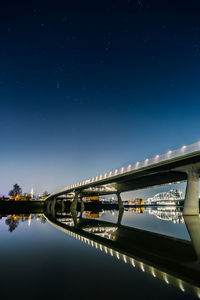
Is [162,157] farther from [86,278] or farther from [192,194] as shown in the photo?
[86,278]

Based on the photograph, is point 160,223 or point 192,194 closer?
point 160,223

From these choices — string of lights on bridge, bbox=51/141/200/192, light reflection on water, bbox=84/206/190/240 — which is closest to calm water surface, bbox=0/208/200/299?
light reflection on water, bbox=84/206/190/240

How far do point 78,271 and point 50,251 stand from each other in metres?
3.32

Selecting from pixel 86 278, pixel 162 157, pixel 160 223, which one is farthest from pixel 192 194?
pixel 86 278

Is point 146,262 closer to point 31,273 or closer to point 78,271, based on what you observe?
point 78,271

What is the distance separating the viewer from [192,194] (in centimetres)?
3100

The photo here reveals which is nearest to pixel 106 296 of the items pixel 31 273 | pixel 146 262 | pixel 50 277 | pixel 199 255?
pixel 50 277

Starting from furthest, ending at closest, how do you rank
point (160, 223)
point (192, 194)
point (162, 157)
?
point (162, 157) → point (192, 194) → point (160, 223)

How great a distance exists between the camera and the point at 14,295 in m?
3.96

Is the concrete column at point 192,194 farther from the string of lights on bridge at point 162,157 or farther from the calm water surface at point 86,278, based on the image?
the calm water surface at point 86,278

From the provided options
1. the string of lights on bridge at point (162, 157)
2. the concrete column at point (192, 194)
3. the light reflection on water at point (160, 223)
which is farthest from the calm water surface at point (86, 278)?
the concrete column at point (192, 194)

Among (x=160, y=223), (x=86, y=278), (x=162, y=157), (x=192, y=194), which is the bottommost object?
(x=160, y=223)

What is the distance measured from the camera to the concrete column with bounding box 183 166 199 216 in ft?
100

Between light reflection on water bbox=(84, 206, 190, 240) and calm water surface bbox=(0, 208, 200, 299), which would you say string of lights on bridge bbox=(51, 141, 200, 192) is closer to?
light reflection on water bbox=(84, 206, 190, 240)
